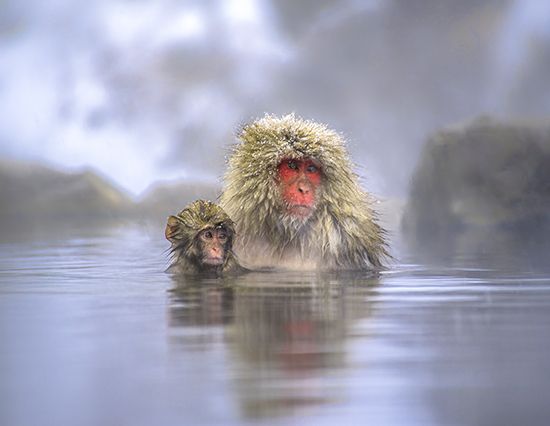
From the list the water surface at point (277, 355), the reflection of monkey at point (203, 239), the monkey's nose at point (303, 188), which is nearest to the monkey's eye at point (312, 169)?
the monkey's nose at point (303, 188)

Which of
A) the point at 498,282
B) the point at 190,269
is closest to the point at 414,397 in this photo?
the point at 498,282

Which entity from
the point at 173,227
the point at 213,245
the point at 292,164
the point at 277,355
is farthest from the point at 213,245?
the point at 277,355

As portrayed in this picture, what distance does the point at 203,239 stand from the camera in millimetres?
6012

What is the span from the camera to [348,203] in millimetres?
6352

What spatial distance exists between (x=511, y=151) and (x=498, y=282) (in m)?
11.3

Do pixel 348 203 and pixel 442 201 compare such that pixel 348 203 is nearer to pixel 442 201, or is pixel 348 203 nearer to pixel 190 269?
pixel 190 269

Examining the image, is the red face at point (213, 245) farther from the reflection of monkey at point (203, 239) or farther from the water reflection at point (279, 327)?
the water reflection at point (279, 327)

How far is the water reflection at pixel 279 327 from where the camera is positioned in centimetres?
208

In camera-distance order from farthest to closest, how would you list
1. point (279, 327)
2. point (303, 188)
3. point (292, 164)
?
1. point (292, 164)
2. point (303, 188)
3. point (279, 327)

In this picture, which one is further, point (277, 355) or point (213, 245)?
point (213, 245)

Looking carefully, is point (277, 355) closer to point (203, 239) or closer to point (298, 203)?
point (203, 239)

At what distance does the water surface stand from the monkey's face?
853mm

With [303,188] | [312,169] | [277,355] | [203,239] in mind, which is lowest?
[277,355]

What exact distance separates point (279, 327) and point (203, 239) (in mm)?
2906
